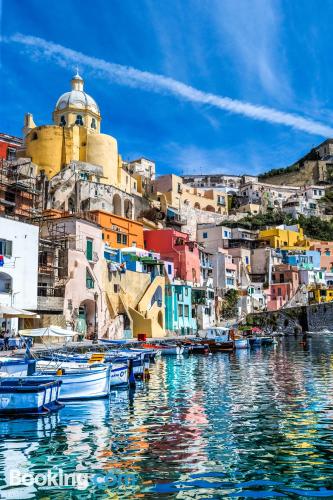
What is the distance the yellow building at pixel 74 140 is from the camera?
65.8 metres

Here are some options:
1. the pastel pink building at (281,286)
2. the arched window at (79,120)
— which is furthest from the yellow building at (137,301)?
the pastel pink building at (281,286)

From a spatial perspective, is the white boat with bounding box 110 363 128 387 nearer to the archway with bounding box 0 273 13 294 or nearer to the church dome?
the archway with bounding box 0 273 13 294

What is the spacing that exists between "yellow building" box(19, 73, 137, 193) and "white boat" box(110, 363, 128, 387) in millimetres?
45790

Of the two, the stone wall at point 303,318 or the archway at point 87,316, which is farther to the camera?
the stone wall at point 303,318

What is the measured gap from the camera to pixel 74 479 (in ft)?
31.8

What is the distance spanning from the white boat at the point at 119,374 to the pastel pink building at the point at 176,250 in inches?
1543

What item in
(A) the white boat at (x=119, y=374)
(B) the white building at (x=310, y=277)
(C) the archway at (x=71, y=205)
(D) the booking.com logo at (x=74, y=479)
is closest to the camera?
(D) the booking.com logo at (x=74, y=479)

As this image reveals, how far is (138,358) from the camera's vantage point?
25.6 m

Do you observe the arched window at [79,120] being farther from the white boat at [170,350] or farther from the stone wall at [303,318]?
the white boat at [170,350]

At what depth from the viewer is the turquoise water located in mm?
9164

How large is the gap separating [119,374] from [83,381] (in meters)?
3.60

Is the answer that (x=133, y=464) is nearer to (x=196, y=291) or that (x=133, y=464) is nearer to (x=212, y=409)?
(x=212, y=409)

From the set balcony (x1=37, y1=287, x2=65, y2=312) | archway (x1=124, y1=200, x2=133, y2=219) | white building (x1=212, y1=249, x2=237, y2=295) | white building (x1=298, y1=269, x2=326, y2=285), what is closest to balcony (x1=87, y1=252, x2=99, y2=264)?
balcony (x1=37, y1=287, x2=65, y2=312)

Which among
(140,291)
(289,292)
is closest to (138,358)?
(140,291)
